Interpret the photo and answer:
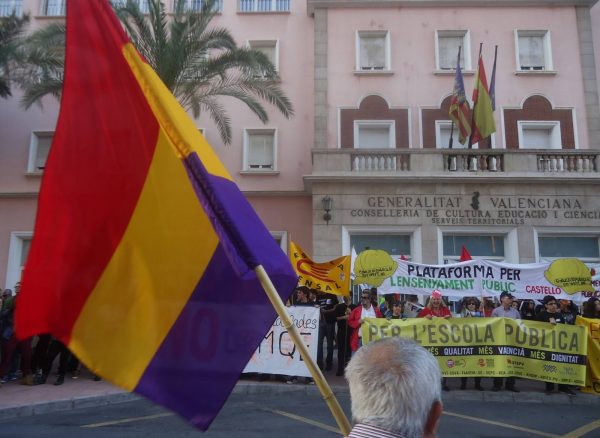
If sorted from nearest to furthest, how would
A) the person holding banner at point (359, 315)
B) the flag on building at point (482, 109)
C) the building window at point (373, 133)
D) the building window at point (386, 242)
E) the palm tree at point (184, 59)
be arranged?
the person holding banner at point (359, 315), the palm tree at point (184, 59), the flag on building at point (482, 109), the building window at point (386, 242), the building window at point (373, 133)

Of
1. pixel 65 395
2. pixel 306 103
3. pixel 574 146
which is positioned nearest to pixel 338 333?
pixel 65 395

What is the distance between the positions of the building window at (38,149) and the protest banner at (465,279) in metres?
13.7

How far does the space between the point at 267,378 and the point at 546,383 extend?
5.12m

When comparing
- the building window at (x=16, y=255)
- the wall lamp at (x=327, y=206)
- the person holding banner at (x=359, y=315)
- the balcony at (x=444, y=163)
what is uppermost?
the balcony at (x=444, y=163)

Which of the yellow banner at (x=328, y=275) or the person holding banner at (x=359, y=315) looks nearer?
the person holding banner at (x=359, y=315)

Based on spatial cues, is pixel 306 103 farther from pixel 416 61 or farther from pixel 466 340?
pixel 466 340

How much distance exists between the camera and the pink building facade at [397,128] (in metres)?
17.4

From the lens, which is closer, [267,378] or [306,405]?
[306,405]

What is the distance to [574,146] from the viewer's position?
61.6 feet

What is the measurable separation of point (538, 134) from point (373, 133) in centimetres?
569

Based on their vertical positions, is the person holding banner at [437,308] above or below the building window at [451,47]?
below

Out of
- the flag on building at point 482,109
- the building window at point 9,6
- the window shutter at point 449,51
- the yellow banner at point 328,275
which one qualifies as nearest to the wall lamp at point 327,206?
the yellow banner at point 328,275

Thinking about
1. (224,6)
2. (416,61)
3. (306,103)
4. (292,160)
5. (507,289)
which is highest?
(224,6)

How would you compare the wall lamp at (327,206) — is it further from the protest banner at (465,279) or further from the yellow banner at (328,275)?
the protest banner at (465,279)
